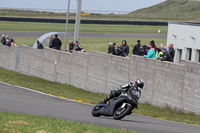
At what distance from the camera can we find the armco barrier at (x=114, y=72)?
60.2 feet

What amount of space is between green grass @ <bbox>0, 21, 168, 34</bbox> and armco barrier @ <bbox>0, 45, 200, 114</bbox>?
91.4 feet

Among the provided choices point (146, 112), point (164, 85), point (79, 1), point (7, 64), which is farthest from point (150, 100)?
point (7, 64)

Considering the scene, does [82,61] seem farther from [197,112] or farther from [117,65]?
[197,112]

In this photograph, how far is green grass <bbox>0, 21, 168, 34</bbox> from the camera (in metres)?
62.5

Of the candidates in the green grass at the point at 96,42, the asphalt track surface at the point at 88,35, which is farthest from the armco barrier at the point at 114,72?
the asphalt track surface at the point at 88,35

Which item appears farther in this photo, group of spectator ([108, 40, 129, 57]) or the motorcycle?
group of spectator ([108, 40, 129, 57])

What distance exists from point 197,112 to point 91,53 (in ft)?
30.0

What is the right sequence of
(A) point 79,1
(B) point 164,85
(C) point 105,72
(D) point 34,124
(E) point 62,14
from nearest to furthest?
(D) point 34,124 < (B) point 164,85 < (C) point 105,72 < (A) point 79,1 < (E) point 62,14

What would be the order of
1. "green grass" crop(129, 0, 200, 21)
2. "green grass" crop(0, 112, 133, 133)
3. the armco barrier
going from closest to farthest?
1. "green grass" crop(0, 112, 133, 133)
2. the armco barrier
3. "green grass" crop(129, 0, 200, 21)

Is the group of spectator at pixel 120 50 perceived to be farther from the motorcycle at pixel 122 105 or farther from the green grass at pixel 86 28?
the green grass at pixel 86 28

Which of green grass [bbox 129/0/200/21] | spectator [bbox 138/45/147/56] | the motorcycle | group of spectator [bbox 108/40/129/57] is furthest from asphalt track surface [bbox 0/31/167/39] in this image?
green grass [bbox 129/0/200/21]

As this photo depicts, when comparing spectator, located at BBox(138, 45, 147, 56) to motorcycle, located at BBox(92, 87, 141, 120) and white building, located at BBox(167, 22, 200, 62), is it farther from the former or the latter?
motorcycle, located at BBox(92, 87, 141, 120)

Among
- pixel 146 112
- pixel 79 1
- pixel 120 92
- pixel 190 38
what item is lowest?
pixel 146 112

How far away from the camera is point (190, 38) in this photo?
2903 centimetres
